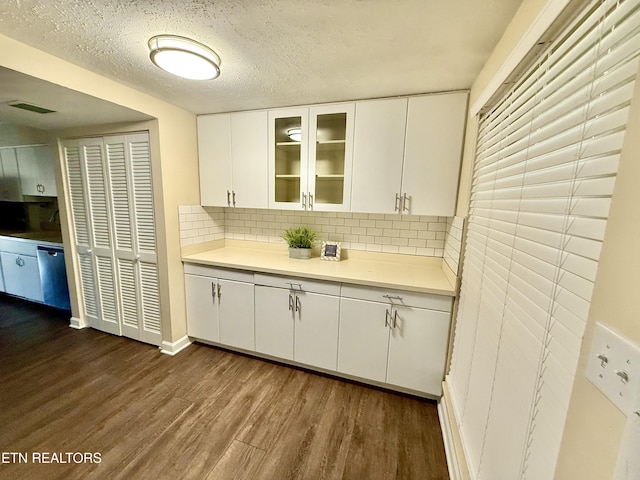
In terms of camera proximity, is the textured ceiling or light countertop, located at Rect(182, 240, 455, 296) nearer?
the textured ceiling

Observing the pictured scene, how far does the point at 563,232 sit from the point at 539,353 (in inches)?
14.1

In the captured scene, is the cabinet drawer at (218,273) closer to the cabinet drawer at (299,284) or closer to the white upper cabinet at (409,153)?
the cabinet drawer at (299,284)

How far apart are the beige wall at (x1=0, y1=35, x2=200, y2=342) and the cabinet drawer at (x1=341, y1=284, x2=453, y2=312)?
1547 millimetres

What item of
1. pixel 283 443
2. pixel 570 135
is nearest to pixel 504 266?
pixel 570 135

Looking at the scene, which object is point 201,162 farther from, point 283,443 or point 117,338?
point 283,443

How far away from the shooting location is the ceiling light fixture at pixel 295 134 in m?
2.11

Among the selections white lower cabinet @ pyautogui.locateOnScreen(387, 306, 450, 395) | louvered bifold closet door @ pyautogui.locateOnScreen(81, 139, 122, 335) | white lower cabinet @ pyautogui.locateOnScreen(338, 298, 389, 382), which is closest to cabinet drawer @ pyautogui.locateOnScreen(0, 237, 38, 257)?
louvered bifold closet door @ pyautogui.locateOnScreen(81, 139, 122, 335)

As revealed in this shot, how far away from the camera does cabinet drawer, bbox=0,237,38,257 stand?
3.00 meters

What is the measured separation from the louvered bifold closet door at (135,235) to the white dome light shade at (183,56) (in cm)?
96

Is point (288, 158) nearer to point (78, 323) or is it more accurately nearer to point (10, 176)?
point (78, 323)

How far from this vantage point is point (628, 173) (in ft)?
1.55

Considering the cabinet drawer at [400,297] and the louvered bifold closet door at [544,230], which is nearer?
the louvered bifold closet door at [544,230]

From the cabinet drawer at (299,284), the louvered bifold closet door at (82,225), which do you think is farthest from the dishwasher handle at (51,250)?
the cabinet drawer at (299,284)

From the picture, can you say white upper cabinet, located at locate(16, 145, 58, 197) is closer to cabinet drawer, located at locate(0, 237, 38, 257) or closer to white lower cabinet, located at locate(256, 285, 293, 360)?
cabinet drawer, located at locate(0, 237, 38, 257)
